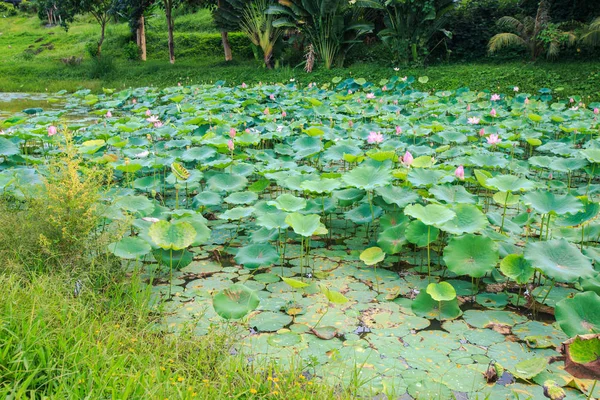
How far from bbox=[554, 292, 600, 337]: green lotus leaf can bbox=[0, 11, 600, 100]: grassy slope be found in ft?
23.4

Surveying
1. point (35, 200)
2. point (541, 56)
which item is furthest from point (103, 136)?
point (541, 56)

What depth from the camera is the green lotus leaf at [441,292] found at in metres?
2.25

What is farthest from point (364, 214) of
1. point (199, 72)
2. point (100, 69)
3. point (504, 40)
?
point (100, 69)

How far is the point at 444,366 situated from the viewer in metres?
1.98

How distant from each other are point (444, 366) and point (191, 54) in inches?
732

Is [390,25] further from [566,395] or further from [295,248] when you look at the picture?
[566,395]

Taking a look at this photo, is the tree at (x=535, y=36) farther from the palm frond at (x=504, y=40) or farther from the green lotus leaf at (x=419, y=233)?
the green lotus leaf at (x=419, y=233)

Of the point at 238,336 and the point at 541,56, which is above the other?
the point at 541,56

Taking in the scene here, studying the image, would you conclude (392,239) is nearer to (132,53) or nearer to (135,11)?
(135,11)

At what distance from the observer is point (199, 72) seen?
13750 millimetres

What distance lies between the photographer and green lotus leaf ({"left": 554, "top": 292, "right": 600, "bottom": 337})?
197cm

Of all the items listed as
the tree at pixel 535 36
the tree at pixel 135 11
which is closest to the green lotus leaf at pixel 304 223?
the tree at pixel 535 36

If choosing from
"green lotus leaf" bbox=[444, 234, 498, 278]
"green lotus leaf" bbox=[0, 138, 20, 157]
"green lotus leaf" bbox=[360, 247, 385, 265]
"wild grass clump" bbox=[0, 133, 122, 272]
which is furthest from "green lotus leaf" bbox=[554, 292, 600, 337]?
"green lotus leaf" bbox=[0, 138, 20, 157]

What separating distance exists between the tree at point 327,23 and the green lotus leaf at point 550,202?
9842 mm
